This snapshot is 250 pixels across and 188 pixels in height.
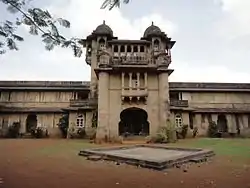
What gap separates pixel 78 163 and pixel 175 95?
23338 mm

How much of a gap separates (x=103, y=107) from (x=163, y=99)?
557 centimetres

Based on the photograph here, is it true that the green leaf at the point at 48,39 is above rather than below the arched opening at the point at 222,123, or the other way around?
above

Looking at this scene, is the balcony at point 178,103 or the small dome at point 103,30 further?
the small dome at point 103,30

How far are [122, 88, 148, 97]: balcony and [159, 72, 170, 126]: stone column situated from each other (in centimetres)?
149

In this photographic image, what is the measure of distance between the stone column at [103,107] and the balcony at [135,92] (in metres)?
1.68

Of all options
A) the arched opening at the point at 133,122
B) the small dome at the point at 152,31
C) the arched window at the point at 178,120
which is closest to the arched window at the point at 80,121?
the arched opening at the point at 133,122

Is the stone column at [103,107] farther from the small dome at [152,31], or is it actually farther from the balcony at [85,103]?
the small dome at [152,31]

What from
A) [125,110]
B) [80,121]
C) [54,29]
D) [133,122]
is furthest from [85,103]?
[54,29]

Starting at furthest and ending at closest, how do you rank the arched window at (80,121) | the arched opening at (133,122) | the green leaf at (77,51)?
the arched opening at (133,122) < the arched window at (80,121) < the green leaf at (77,51)

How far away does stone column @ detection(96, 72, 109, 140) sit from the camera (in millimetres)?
21152

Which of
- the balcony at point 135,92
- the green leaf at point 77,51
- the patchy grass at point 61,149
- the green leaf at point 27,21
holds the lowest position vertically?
the patchy grass at point 61,149

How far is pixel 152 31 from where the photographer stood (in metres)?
31.7

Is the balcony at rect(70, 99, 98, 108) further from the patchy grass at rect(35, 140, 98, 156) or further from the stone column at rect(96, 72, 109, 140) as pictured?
the patchy grass at rect(35, 140, 98, 156)

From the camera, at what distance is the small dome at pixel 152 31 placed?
31.4m
